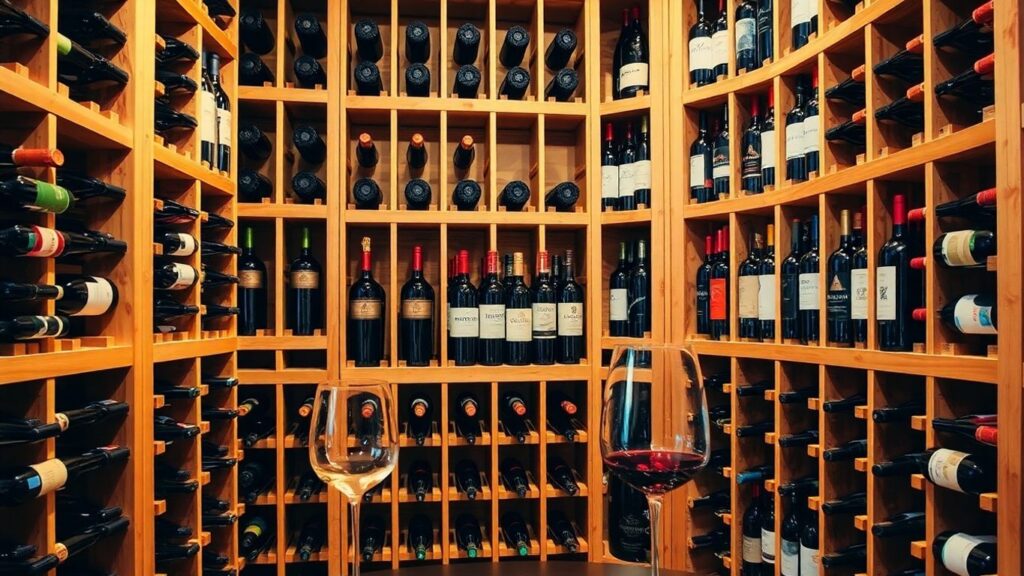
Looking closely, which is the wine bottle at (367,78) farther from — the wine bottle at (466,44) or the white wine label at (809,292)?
the white wine label at (809,292)

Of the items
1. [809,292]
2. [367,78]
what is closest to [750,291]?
[809,292]

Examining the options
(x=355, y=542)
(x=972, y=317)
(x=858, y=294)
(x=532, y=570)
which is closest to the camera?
(x=355, y=542)

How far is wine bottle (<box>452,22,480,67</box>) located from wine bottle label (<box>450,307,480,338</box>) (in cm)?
85

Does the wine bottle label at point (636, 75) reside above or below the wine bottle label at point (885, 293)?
above

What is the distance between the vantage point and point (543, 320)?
2393mm

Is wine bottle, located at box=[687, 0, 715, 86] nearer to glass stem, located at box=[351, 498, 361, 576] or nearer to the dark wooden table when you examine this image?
the dark wooden table

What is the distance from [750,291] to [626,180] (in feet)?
1.89

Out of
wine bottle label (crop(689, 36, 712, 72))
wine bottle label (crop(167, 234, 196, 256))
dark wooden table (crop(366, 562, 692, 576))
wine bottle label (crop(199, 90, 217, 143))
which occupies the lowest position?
dark wooden table (crop(366, 562, 692, 576))

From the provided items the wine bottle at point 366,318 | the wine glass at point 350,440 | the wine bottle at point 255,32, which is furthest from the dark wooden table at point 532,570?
the wine bottle at point 255,32

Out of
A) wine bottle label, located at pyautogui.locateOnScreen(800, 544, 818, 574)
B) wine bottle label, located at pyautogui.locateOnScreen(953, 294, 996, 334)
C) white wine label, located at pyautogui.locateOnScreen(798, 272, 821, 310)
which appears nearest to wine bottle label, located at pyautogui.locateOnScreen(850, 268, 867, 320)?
white wine label, located at pyautogui.locateOnScreen(798, 272, 821, 310)

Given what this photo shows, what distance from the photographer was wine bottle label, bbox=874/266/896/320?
165cm

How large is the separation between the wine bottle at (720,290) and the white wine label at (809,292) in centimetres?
33

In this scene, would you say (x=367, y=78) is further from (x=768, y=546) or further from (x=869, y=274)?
(x=768, y=546)

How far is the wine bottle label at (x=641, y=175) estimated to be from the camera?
94.5 inches
